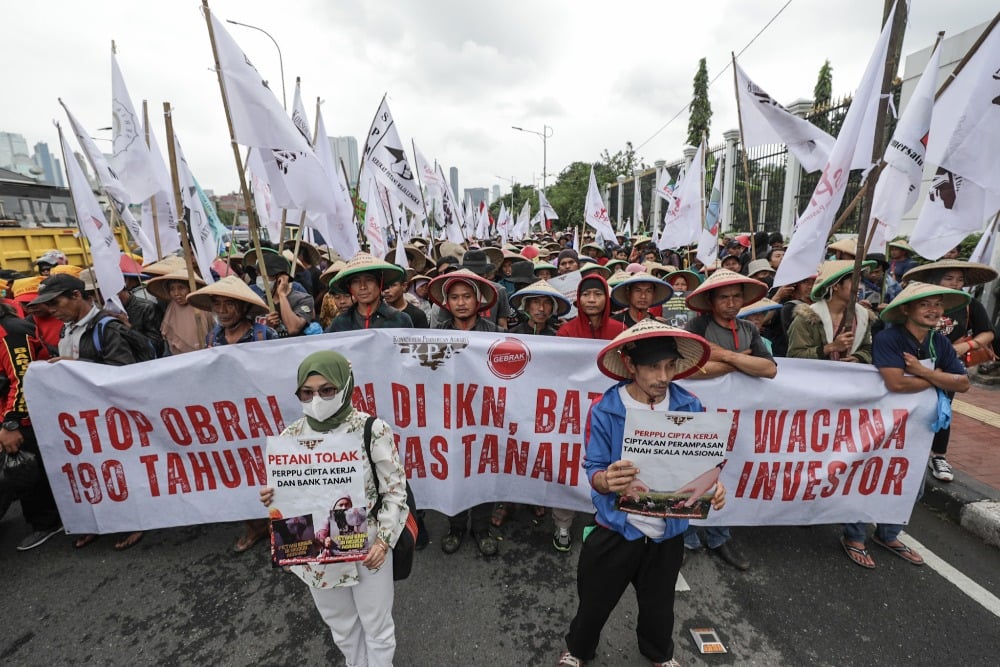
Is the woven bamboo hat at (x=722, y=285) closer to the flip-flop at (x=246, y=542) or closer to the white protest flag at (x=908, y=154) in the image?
the white protest flag at (x=908, y=154)

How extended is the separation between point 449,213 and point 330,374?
7.84m

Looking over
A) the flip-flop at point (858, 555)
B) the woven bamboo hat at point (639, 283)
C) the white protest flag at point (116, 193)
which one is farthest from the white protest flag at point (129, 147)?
the flip-flop at point (858, 555)

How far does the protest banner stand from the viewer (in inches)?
122

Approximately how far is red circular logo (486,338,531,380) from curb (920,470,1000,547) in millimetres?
3127

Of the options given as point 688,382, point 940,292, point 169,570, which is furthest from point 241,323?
point 940,292

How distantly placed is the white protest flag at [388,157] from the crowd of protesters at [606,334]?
1.99 metres

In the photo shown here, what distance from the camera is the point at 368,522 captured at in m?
2.03

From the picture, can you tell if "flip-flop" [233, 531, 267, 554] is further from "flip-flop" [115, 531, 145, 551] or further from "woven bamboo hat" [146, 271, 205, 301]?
"woven bamboo hat" [146, 271, 205, 301]

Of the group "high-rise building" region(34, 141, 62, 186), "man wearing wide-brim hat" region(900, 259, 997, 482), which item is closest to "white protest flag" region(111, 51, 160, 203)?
"man wearing wide-brim hat" region(900, 259, 997, 482)

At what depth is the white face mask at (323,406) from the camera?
6.30ft

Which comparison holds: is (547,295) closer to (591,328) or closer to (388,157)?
(591,328)

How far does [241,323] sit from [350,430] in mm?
2091

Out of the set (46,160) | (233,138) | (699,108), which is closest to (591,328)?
(233,138)

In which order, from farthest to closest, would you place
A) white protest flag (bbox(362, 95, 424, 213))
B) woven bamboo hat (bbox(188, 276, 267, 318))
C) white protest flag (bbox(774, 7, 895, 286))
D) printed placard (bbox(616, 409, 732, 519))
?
1. white protest flag (bbox(362, 95, 424, 213))
2. woven bamboo hat (bbox(188, 276, 267, 318))
3. white protest flag (bbox(774, 7, 895, 286))
4. printed placard (bbox(616, 409, 732, 519))
